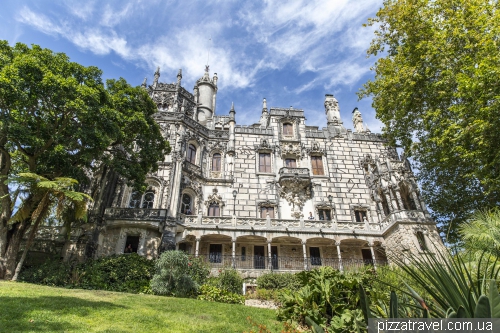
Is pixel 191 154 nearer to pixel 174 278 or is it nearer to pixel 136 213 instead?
pixel 136 213

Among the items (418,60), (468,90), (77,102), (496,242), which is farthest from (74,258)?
(418,60)

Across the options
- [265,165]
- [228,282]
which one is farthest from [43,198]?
[265,165]

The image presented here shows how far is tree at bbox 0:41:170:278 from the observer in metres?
13.6

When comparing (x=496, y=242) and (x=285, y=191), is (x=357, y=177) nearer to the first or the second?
(x=285, y=191)

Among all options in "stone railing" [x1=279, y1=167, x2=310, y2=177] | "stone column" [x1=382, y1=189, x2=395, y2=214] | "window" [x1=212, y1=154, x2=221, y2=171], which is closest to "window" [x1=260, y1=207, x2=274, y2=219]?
"stone railing" [x1=279, y1=167, x2=310, y2=177]

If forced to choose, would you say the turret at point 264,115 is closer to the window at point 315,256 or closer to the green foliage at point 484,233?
the window at point 315,256

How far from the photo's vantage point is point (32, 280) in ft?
47.0

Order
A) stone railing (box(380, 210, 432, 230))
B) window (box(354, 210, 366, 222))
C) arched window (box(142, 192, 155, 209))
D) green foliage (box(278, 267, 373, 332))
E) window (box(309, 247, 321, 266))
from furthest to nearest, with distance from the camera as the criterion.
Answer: window (box(354, 210, 366, 222)) < arched window (box(142, 192, 155, 209)) < window (box(309, 247, 321, 266)) < stone railing (box(380, 210, 432, 230)) < green foliage (box(278, 267, 373, 332))

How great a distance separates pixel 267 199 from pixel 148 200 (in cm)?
965

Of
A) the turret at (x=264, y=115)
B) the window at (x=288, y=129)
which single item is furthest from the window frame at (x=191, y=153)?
the window at (x=288, y=129)

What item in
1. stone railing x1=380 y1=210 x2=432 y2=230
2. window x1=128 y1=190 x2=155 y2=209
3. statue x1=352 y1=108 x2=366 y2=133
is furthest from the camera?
statue x1=352 y1=108 x2=366 y2=133

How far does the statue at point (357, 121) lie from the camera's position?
3279cm

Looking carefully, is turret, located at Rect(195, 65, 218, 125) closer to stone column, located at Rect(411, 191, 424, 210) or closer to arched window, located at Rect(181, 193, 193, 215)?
arched window, located at Rect(181, 193, 193, 215)

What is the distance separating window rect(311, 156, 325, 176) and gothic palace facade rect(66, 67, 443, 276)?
0.31 ft
